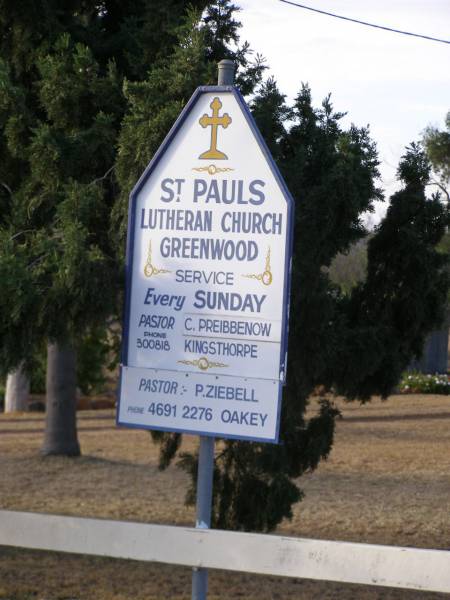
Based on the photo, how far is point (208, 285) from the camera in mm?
4965

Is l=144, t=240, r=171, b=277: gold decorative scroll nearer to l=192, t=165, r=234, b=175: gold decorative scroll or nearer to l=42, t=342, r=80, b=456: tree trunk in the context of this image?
l=192, t=165, r=234, b=175: gold decorative scroll

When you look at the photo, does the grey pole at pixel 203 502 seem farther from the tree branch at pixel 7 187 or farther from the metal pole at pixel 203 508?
the tree branch at pixel 7 187

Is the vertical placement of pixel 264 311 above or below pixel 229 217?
below

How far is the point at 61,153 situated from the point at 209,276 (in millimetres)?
1792

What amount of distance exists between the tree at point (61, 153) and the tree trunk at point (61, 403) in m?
5.62

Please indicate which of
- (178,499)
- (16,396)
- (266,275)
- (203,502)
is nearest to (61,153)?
(266,275)

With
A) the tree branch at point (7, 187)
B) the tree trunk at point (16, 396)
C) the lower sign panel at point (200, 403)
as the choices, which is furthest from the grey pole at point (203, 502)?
the tree trunk at point (16, 396)

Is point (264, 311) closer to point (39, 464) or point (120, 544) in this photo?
point (120, 544)

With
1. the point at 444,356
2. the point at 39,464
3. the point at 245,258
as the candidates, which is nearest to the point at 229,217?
the point at 245,258

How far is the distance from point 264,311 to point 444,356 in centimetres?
2324

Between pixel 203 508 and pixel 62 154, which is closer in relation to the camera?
pixel 203 508

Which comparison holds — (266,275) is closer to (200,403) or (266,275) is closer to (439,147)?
(200,403)

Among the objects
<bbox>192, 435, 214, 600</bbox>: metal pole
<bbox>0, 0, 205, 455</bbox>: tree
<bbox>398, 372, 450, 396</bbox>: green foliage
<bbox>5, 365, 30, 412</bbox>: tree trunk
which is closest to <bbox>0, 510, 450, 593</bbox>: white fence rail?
<bbox>192, 435, 214, 600</bbox>: metal pole

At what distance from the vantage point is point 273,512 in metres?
6.88
